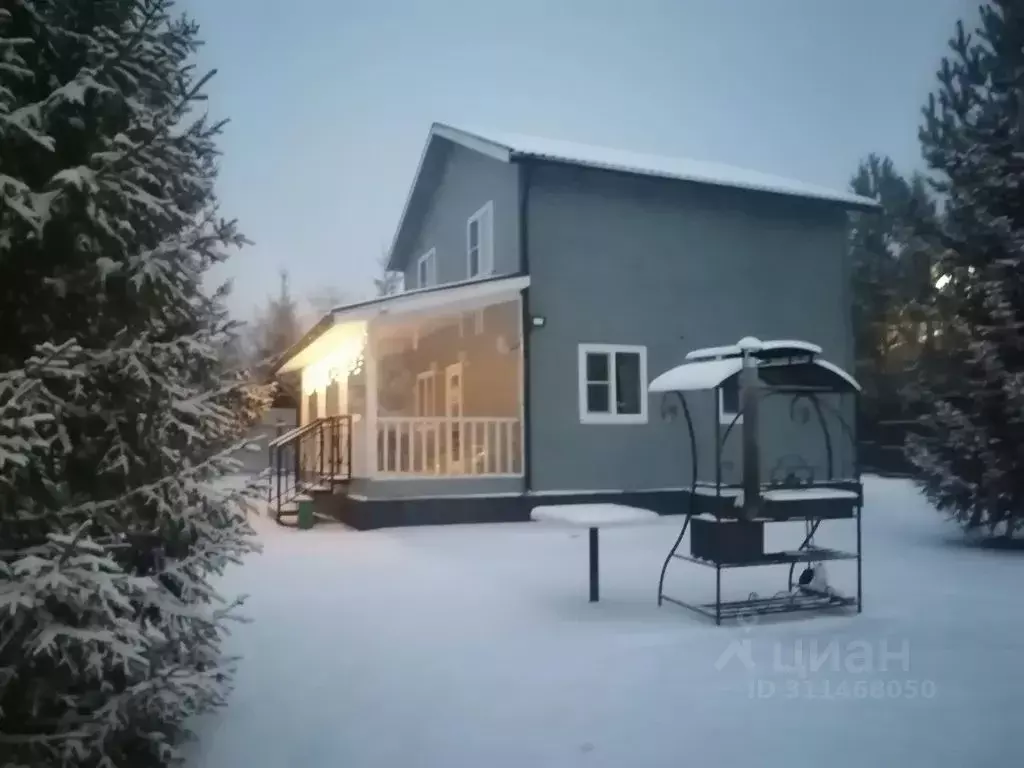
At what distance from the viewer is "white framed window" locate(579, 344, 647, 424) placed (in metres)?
11.1

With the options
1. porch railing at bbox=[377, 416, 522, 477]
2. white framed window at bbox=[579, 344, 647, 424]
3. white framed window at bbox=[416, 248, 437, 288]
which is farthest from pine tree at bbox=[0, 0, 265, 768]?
white framed window at bbox=[416, 248, 437, 288]

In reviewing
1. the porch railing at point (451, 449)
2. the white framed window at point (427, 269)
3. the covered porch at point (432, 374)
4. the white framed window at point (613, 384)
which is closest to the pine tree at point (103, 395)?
the covered porch at point (432, 374)

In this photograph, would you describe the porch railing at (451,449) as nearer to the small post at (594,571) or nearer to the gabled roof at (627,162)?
the gabled roof at (627,162)

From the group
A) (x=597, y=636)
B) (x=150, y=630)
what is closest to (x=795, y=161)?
(x=597, y=636)

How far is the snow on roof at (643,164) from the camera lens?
35.8 feet

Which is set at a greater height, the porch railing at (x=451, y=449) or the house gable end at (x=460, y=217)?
the house gable end at (x=460, y=217)

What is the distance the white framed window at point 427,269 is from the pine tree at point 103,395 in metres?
12.0

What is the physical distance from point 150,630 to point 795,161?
4630mm

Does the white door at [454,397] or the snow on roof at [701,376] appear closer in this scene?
the snow on roof at [701,376]

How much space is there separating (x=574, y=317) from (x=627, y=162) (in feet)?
8.20

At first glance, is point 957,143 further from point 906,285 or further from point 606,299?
point 606,299

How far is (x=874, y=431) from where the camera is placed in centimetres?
1330

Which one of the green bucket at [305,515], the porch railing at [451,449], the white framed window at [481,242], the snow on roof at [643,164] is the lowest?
the green bucket at [305,515]

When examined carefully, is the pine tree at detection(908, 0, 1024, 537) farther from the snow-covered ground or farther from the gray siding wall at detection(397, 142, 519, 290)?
the gray siding wall at detection(397, 142, 519, 290)
